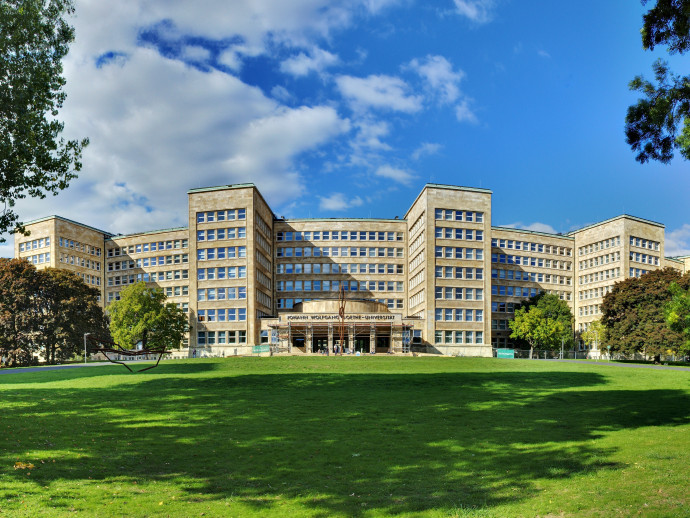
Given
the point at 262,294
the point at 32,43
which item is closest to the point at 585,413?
the point at 32,43

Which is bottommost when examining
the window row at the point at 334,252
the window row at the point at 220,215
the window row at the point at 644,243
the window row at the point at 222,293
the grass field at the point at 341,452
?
the grass field at the point at 341,452

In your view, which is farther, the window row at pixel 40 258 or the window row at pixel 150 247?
the window row at pixel 150 247

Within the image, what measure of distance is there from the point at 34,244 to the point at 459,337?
7531 cm

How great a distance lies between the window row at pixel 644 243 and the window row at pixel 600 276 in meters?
5.88

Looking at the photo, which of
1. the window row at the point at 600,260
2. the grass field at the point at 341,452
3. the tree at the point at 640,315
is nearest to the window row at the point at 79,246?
the grass field at the point at 341,452

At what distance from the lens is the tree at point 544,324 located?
89.0 metres

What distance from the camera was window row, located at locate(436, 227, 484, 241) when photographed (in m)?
88.7

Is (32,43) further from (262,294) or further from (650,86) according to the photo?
(262,294)

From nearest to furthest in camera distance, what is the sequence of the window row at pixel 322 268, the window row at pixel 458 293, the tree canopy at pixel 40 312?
the tree canopy at pixel 40 312 < the window row at pixel 458 293 < the window row at pixel 322 268

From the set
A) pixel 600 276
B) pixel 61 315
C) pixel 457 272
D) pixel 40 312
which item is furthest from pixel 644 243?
pixel 40 312

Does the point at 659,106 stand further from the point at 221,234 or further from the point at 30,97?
the point at 221,234

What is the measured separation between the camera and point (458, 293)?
8856 cm

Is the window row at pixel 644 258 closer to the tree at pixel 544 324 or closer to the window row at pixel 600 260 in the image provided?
the window row at pixel 600 260

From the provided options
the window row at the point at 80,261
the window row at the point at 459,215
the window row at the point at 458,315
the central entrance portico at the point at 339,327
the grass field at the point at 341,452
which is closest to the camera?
the grass field at the point at 341,452
